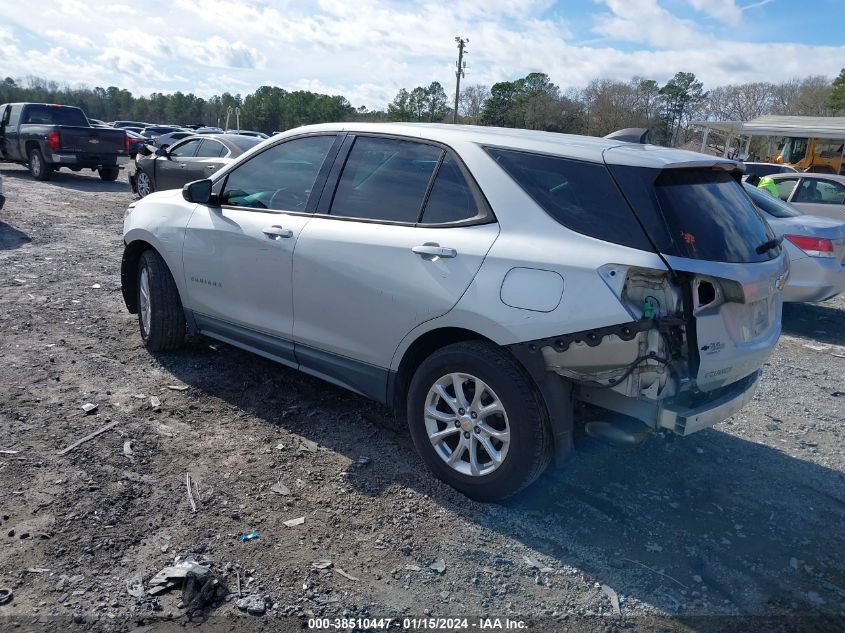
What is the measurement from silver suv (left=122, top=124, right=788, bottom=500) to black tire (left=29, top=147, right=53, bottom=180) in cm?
1521

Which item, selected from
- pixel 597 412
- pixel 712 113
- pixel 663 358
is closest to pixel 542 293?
pixel 663 358

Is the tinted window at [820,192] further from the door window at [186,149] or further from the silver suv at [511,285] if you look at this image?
the door window at [186,149]

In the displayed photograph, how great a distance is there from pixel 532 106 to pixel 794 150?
22171 millimetres

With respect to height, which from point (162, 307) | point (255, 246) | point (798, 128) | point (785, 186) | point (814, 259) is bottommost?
point (162, 307)

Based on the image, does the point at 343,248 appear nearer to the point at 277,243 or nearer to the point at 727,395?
the point at 277,243

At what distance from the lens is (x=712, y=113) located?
7025 cm

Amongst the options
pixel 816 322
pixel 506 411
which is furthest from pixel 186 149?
pixel 506 411

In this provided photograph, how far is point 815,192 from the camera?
37.8 feet

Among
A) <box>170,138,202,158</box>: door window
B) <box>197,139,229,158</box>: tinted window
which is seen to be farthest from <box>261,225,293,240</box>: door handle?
<box>170,138,202,158</box>: door window

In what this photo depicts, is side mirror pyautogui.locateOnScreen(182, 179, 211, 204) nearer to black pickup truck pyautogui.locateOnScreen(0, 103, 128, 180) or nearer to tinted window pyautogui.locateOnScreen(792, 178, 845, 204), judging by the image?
tinted window pyautogui.locateOnScreen(792, 178, 845, 204)

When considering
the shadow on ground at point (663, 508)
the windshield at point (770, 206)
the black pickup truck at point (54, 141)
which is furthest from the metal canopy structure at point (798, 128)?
the shadow on ground at point (663, 508)

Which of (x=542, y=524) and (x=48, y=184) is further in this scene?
(x=48, y=184)

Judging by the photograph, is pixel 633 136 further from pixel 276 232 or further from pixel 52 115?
pixel 52 115

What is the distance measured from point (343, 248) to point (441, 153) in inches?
29.8
